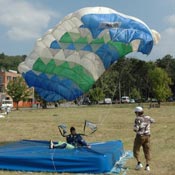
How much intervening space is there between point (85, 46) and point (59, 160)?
3725 millimetres

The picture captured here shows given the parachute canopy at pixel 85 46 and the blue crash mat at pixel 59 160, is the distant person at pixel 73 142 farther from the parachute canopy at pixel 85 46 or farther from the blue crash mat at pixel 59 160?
the parachute canopy at pixel 85 46

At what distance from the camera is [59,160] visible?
36.8 feet

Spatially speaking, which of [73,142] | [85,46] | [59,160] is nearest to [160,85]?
[85,46]

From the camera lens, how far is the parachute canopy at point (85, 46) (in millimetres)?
12812

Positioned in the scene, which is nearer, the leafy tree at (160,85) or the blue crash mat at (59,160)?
the blue crash mat at (59,160)

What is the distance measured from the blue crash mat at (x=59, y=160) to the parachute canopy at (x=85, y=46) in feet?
8.06

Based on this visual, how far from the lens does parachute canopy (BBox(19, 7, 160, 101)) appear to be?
12.8 meters

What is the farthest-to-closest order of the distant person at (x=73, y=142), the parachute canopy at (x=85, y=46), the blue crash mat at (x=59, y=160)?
1. the parachute canopy at (x=85, y=46)
2. the distant person at (x=73, y=142)
3. the blue crash mat at (x=59, y=160)

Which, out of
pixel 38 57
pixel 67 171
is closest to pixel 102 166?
pixel 67 171

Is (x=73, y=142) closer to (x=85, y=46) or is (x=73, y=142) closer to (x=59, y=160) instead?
(x=59, y=160)

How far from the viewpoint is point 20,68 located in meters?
13.8

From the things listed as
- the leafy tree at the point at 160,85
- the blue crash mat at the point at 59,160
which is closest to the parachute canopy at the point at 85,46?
the blue crash mat at the point at 59,160

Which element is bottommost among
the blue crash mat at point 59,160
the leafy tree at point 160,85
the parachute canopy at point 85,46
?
the blue crash mat at point 59,160

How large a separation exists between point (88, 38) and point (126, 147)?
538 cm
